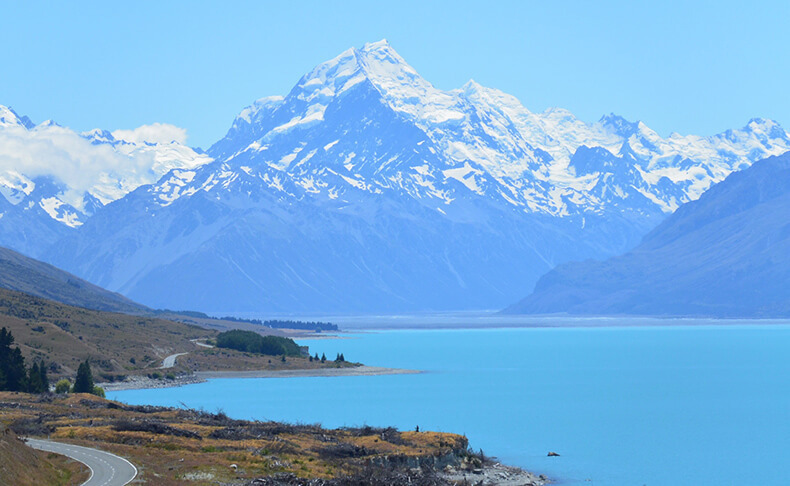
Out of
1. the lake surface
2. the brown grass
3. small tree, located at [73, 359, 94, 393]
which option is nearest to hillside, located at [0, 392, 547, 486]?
the brown grass

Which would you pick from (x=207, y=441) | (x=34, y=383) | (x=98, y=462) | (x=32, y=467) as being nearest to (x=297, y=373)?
(x=34, y=383)

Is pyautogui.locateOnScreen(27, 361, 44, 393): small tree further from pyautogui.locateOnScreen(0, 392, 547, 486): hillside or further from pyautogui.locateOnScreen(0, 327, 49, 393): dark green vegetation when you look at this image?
pyautogui.locateOnScreen(0, 392, 547, 486): hillside

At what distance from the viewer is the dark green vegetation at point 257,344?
184 metres

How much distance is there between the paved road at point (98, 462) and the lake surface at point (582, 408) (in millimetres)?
29085

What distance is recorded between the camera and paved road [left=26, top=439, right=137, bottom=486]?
45.7 meters

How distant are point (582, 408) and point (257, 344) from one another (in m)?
85.6

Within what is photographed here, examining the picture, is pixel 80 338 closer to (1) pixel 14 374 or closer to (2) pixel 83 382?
(2) pixel 83 382

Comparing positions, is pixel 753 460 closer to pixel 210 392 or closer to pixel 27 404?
pixel 27 404

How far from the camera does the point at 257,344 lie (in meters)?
188

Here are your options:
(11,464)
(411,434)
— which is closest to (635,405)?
(411,434)

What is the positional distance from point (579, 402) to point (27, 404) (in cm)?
6193

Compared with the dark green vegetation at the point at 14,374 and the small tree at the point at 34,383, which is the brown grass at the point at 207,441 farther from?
the dark green vegetation at the point at 14,374

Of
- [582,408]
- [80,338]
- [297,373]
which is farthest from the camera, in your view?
[297,373]

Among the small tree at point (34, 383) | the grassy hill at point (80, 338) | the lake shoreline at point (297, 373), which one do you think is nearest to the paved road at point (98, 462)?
the small tree at point (34, 383)
